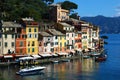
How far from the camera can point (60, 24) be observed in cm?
11238

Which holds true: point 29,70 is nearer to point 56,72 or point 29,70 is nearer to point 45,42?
point 56,72

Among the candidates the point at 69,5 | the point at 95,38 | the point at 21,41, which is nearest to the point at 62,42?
the point at 21,41

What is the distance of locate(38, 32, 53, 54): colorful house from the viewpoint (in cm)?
10088

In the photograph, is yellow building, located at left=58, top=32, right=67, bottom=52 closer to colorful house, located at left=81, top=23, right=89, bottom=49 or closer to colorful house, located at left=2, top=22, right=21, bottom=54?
colorful house, located at left=81, top=23, right=89, bottom=49

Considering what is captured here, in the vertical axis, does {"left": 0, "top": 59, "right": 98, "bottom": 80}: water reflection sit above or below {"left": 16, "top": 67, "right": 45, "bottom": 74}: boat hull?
below

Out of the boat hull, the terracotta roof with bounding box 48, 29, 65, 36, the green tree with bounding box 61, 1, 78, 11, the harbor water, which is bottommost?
the harbor water

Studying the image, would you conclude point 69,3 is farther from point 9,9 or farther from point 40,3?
point 9,9

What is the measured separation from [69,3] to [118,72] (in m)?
77.8

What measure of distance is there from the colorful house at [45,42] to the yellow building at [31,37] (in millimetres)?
1876

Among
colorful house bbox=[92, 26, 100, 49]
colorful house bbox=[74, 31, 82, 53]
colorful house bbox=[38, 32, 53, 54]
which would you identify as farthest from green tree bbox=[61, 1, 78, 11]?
colorful house bbox=[38, 32, 53, 54]

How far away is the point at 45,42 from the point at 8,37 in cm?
1404

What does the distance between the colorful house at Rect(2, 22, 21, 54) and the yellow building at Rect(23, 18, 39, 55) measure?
414 cm

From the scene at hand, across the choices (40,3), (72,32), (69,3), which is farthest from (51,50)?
(69,3)

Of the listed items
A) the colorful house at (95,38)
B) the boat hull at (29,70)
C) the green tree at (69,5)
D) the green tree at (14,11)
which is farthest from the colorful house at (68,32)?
the green tree at (69,5)
